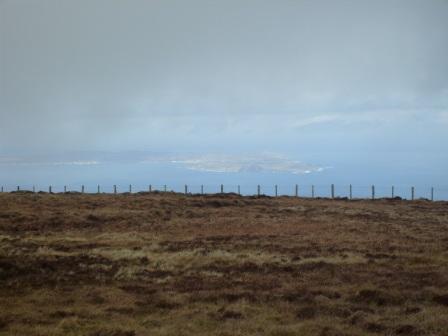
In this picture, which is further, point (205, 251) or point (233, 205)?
point (233, 205)

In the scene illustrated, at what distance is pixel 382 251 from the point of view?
81.9 ft

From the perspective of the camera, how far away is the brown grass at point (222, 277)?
1275cm

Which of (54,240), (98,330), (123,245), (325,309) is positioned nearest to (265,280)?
(325,309)

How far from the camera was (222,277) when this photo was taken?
63.1 feet

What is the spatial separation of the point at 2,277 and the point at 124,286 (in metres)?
4.63

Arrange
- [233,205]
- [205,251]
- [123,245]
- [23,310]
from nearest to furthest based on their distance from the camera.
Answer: [23,310] → [205,251] → [123,245] → [233,205]

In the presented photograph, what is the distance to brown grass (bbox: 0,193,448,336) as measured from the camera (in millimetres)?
12750

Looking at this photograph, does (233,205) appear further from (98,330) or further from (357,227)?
(98,330)

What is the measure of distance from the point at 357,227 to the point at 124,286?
851 inches

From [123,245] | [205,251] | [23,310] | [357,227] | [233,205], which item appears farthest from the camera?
[233,205]

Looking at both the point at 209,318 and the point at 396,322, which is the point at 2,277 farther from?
the point at 396,322

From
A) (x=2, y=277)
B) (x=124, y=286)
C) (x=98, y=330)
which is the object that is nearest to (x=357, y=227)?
(x=124, y=286)

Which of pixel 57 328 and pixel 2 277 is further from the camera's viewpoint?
pixel 2 277

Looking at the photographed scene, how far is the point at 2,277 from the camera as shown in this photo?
727 inches
